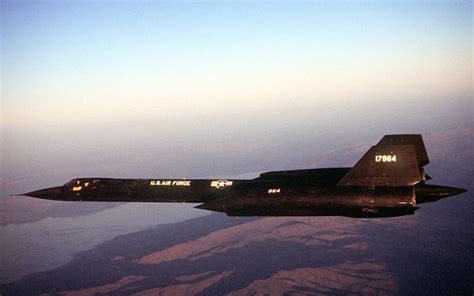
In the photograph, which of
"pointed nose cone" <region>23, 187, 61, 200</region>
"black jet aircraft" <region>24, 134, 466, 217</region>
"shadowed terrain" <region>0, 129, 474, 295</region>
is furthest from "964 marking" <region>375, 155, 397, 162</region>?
"shadowed terrain" <region>0, 129, 474, 295</region>

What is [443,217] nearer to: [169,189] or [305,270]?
[305,270]

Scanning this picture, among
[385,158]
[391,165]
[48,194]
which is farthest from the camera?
[48,194]

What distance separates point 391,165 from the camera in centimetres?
1625

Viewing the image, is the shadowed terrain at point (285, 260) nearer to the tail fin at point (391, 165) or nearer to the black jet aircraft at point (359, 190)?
the black jet aircraft at point (359, 190)

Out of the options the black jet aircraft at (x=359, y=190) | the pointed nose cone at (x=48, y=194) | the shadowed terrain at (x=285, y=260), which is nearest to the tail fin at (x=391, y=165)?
the black jet aircraft at (x=359, y=190)

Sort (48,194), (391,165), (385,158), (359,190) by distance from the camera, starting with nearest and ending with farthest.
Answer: (359,190)
(391,165)
(385,158)
(48,194)

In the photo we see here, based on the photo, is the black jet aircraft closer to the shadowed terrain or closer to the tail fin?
the tail fin

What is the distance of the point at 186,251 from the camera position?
135375 mm

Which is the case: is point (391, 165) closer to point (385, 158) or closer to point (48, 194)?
point (385, 158)

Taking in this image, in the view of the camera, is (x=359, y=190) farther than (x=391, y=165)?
No

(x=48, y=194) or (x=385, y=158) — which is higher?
(x=385, y=158)

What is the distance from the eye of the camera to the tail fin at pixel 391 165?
15.9 m

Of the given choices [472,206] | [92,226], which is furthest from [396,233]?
[92,226]

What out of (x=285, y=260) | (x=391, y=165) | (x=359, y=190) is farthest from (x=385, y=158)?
(x=285, y=260)
